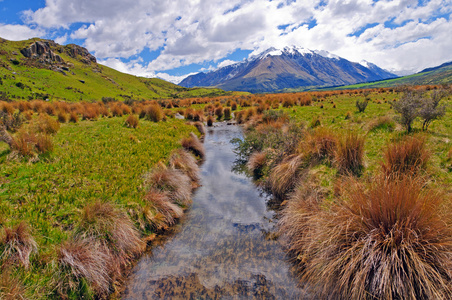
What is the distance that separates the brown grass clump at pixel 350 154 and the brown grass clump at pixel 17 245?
9.64 meters

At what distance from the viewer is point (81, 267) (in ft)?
15.3

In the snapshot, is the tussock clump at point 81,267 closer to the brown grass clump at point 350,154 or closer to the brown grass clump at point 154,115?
the brown grass clump at point 350,154

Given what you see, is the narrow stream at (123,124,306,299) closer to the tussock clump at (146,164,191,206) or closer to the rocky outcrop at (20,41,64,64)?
the tussock clump at (146,164,191,206)

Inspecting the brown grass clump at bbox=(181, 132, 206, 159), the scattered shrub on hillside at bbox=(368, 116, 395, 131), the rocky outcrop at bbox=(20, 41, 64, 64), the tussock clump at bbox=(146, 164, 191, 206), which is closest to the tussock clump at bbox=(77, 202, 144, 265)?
the tussock clump at bbox=(146, 164, 191, 206)

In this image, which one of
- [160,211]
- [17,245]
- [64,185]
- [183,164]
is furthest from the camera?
[183,164]

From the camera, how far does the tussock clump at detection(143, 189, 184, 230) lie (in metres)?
7.48

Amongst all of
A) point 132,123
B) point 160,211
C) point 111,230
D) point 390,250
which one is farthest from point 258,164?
point 132,123

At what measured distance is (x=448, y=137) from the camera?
8.94 meters

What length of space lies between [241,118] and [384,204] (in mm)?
26204

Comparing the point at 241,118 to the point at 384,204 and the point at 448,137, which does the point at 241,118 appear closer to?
the point at 448,137

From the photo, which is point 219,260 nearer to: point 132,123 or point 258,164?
point 258,164

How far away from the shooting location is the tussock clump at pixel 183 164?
11.6 meters

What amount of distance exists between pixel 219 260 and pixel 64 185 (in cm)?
593

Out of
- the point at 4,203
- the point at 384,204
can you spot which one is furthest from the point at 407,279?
the point at 4,203
